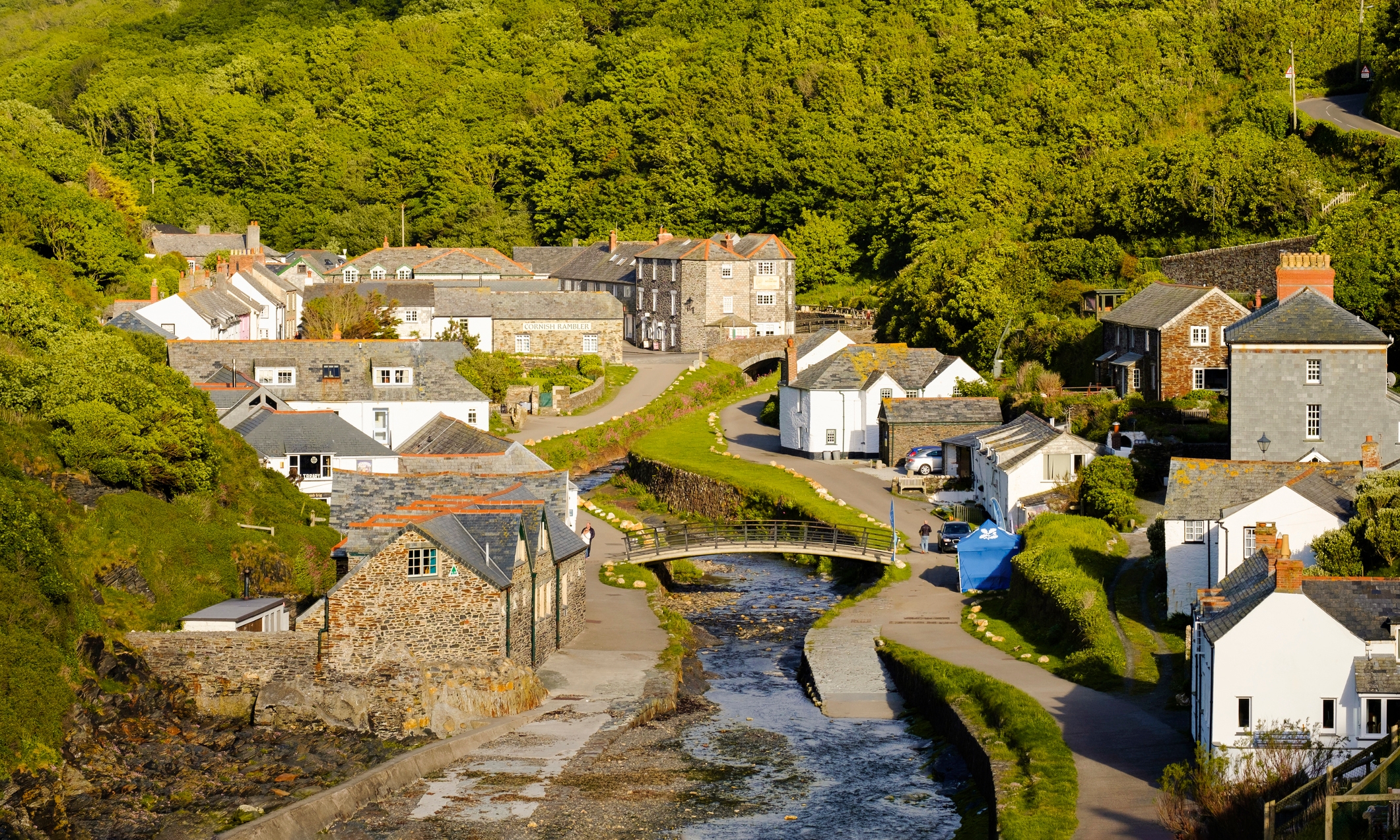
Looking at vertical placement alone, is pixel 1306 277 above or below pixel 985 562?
above

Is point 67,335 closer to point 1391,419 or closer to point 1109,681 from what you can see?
point 1109,681

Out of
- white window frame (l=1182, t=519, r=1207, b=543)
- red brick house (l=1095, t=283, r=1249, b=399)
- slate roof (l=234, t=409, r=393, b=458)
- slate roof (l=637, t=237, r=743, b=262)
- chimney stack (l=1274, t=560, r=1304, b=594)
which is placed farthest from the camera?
slate roof (l=637, t=237, r=743, b=262)

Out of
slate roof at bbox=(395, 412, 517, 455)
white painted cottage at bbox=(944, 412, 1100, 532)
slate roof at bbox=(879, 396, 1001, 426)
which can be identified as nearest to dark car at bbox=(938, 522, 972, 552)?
white painted cottage at bbox=(944, 412, 1100, 532)

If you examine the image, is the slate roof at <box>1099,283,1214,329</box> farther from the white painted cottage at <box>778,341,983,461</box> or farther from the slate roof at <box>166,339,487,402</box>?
the slate roof at <box>166,339,487,402</box>

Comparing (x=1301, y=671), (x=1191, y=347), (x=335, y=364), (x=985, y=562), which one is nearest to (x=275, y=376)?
(x=335, y=364)

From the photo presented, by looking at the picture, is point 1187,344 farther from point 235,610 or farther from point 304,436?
point 235,610

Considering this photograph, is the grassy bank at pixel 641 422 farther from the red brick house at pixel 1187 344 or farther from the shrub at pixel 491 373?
the red brick house at pixel 1187 344

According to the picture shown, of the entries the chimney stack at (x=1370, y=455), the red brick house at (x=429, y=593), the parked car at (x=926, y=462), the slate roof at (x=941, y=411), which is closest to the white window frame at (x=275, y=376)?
the slate roof at (x=941, y=411)
